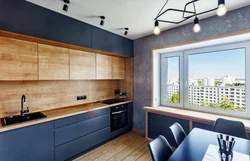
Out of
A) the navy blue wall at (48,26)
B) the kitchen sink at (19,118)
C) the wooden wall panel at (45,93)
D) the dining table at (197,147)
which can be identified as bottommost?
the dining table at (197,147)

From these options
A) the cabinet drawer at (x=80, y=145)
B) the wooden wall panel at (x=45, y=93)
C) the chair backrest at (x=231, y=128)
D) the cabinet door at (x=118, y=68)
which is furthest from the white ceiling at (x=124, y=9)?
the cabinet drawer at (x=80, y=145)

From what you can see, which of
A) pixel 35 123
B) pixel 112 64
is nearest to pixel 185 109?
pixel 112 64

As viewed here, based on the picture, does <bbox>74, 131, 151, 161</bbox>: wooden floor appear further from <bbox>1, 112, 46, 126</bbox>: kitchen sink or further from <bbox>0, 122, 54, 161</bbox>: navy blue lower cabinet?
<bbox>1, 112, 46, 126</bbox>: kitchen sink

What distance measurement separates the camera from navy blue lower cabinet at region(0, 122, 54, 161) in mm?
1658

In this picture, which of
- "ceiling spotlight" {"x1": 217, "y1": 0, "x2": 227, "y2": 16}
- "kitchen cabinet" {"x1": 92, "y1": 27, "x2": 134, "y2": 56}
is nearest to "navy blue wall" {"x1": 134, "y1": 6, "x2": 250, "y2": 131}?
"kitchen cabinet" {"x1": 92, "y1": 27, "x2": 134, "y2": 56}

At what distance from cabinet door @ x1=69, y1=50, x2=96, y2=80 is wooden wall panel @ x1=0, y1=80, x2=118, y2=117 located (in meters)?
0.39

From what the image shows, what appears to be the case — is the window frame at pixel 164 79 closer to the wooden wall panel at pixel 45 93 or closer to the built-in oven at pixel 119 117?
the built-in oven at pixel 119 117

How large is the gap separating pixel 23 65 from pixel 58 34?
28.2 inches

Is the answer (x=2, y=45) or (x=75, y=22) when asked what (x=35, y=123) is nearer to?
(x=2, y=45)

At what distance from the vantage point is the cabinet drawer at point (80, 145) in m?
2.16

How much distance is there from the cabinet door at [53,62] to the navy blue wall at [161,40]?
1.83 meters

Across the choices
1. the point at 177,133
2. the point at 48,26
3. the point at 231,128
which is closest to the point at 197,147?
the point at 177,133

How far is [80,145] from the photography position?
2.43 m

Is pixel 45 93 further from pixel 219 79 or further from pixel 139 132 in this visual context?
pixel 219 79
